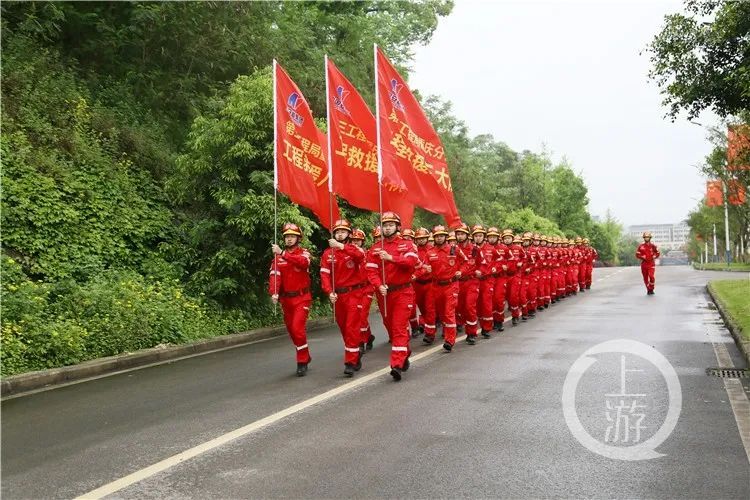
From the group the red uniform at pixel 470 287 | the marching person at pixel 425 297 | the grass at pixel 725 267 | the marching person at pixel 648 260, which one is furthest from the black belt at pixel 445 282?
the grass at pixel 725 267

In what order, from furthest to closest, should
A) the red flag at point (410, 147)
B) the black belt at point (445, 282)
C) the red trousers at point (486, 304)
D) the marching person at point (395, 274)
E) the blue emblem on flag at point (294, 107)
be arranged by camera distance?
the red trousers at point (486, 304) → the black belt at point (445, 282) → the blue emblem on flag at point (294, 107) → the red flag at point (410, 147) → the marching person at point (395, 274)

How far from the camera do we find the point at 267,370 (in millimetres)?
9836

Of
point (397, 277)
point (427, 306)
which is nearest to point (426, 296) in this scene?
point (427, 306)

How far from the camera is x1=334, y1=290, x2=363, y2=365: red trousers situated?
9117 millimetres

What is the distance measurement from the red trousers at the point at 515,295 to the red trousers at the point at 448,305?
442 cm

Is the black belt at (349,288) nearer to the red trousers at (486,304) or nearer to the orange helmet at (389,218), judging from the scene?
the orange helmet at (389,218)

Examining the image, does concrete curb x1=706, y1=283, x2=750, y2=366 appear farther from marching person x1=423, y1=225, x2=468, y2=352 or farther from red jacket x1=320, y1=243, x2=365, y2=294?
red jacket x1=320, y1=243, x2=365, y2=294

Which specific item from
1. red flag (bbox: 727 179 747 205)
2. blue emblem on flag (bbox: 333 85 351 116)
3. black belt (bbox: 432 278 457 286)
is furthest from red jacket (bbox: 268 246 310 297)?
red flag (bbox: 727 179 747 205)

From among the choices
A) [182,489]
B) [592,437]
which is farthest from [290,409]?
[592,437]

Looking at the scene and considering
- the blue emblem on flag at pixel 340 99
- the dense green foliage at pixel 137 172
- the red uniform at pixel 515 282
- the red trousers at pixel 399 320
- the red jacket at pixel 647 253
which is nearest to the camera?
the red trousers at pixel 399 320

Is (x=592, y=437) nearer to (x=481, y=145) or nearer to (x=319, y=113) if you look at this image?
(x=319, y=113)

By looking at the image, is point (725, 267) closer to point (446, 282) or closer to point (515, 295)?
point (515, 295)

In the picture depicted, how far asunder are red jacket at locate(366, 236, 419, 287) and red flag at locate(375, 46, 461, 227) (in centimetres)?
76

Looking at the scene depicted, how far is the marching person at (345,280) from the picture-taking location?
9.21 meters
